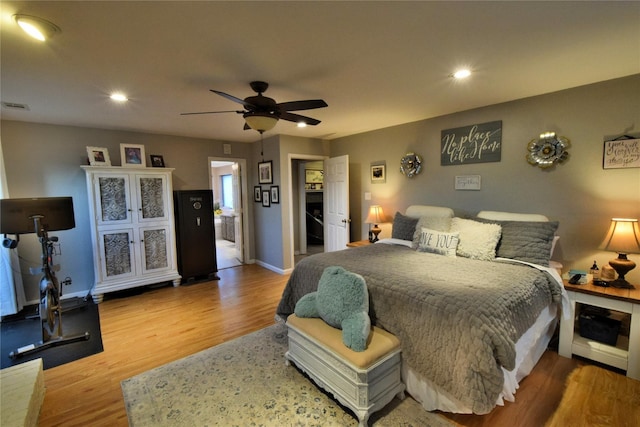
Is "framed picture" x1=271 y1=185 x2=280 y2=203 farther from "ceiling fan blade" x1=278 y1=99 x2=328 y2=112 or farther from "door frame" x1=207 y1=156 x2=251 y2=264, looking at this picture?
"ceiling fan blade" x1=278 y1=99 x2=328 y2=112

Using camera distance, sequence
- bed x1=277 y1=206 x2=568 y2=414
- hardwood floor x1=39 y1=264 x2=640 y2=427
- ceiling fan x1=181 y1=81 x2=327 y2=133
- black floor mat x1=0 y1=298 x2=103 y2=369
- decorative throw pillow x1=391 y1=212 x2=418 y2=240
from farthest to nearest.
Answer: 1. decorative throw pillow x1=391 y1=212 x2=418 y2=240
2. black floor mat x1=0 y1=298 x2=103 y2=369
3. ceiling fan x1=181 y1=81 x2=327 y2=133
4. hardwood floor x1=39 y1=264 x2=640 y2=427
5. bed x1=277 y1=206 x2=568 y2=414

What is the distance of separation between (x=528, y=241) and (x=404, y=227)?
127 cm

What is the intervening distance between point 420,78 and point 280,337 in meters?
2.65

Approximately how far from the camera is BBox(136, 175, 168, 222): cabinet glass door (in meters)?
3.94

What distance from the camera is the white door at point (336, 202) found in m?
4.55

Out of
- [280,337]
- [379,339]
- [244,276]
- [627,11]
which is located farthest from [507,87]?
[244,276]

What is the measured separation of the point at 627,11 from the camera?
151cm

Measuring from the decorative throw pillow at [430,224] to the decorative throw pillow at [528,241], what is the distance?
521 millimetres

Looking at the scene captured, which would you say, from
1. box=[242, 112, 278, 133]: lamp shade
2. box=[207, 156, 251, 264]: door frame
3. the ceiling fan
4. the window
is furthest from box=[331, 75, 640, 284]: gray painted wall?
the window

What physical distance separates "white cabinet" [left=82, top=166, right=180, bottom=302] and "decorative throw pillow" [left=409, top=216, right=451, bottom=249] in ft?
11.2

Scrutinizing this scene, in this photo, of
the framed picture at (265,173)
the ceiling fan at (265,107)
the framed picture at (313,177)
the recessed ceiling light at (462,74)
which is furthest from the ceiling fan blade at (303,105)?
the framed picture at (313,177)

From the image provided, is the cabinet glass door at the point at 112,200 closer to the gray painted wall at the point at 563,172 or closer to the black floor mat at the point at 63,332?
the black floor mat at the point at 63,332

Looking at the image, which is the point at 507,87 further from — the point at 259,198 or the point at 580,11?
the point at 259,198

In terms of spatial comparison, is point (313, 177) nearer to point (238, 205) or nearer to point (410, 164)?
point (238, 205)
